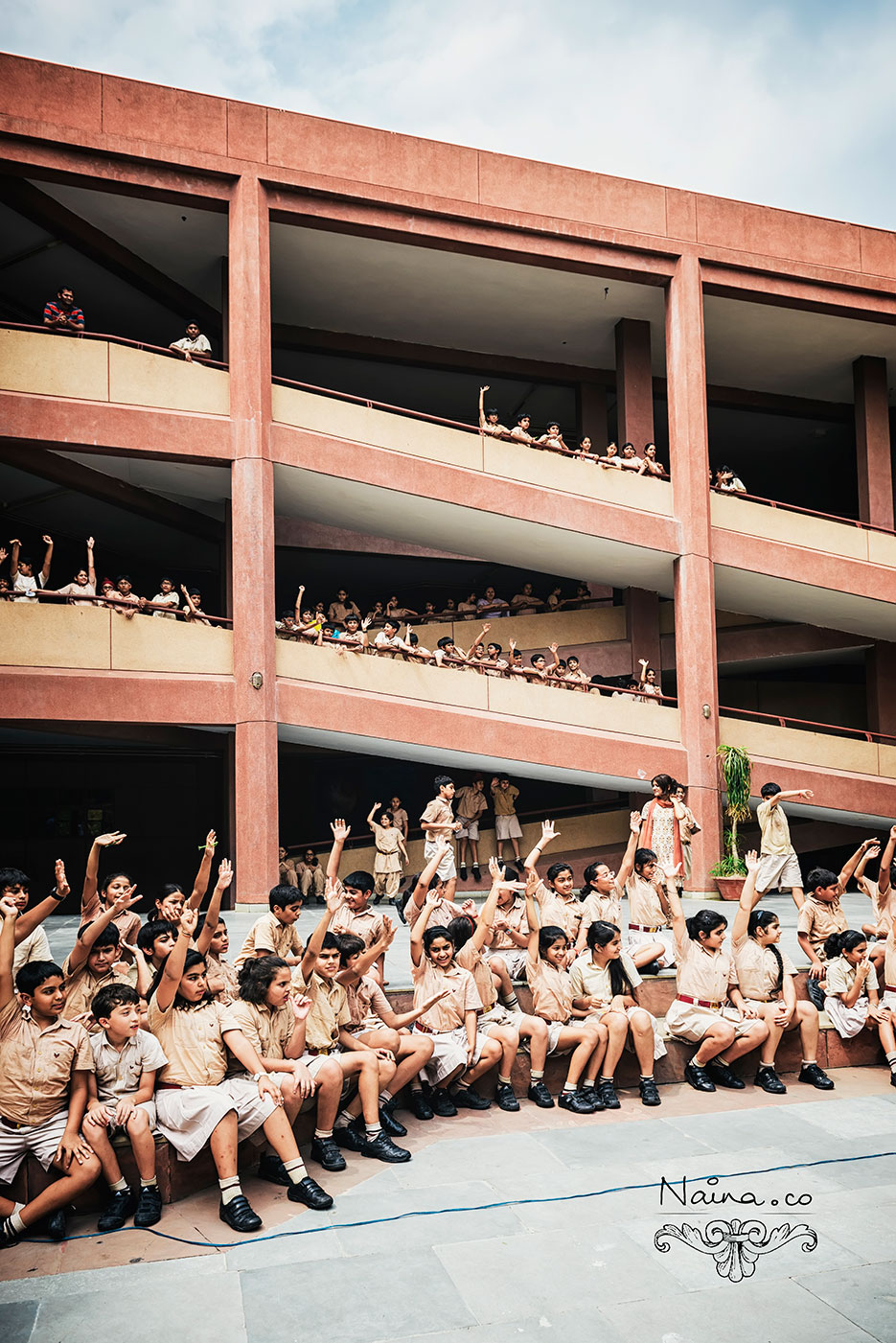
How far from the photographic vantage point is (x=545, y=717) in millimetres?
16516

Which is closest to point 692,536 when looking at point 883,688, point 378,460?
point 378,460

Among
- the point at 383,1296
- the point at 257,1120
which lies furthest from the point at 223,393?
the point at 383,1296

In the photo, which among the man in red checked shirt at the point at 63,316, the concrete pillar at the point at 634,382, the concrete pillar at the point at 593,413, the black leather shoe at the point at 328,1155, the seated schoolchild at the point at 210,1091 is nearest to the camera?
the seated schoolchild at the point at 210,1091

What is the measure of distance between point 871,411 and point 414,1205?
60.0 ft

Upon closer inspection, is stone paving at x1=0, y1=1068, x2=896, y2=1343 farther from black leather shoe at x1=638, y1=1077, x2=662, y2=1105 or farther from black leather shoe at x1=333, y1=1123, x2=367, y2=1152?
black leather shoe at x1=638, y1=1077, x2=662, y2=1105

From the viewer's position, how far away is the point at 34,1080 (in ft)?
17.1

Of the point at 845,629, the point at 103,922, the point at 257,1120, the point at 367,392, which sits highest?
the point at 367,392

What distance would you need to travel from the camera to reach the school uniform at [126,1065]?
5469 mm

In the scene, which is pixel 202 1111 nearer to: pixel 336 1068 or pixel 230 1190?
pixel 230 1190

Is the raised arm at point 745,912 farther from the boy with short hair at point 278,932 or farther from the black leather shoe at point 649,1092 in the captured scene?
the boy with short hair at point 278,932

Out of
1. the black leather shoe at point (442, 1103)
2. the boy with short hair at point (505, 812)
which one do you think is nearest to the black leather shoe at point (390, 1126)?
the black leather shoe at point (442, 1103)

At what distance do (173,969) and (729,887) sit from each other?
1127cm

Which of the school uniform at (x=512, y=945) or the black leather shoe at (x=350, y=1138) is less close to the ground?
the school uniform at (x=512, y=945)

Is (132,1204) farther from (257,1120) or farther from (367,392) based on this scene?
(367,392)
